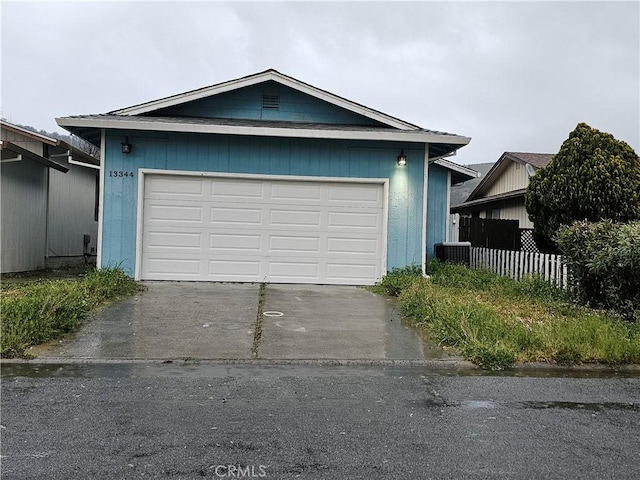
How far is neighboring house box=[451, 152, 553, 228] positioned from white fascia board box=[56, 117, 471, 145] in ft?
26.3

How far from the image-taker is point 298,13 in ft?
49.9

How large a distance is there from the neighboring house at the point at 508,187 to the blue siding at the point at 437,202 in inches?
157

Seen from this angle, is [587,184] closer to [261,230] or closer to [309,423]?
[261,230]

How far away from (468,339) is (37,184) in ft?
38.3

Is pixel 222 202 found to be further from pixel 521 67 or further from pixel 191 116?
pixel 521 67

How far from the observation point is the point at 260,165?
11.1 meters

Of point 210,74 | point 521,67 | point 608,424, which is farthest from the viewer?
point 210,74

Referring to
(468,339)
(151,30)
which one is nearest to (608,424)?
(468,339)

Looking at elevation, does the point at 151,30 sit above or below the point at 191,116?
above

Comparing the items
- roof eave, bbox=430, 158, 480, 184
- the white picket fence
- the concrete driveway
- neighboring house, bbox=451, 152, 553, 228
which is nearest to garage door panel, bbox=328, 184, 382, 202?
the concrete driveway

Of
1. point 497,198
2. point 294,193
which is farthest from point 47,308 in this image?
point 497,198

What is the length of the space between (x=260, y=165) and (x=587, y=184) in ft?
21.1

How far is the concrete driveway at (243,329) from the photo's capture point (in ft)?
20.0

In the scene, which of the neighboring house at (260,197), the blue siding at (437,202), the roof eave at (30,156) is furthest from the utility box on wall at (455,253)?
the roof eave at (30,156)
